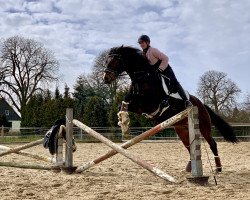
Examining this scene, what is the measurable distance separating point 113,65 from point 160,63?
2.81 feet

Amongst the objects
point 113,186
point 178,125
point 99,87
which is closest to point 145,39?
point 178,125

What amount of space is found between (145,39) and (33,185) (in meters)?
3.12

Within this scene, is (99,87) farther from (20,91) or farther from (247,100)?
(247,100)

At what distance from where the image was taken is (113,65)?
6781 millimetres

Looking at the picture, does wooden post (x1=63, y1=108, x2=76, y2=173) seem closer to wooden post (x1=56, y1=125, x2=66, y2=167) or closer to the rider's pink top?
wooden post (x1=56, y1=125, x2=66, y2=167)

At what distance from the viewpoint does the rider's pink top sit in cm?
700

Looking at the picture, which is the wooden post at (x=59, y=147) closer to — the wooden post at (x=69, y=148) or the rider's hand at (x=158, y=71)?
the wooden post at (x=69, y=148)

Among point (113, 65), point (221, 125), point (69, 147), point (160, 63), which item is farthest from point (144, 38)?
point (221, 125)

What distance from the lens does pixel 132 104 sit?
6.71 meters

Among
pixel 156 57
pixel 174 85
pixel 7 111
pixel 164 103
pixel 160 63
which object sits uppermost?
pixel 7 111

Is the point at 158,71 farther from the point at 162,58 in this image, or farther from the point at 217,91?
the point at 217,91

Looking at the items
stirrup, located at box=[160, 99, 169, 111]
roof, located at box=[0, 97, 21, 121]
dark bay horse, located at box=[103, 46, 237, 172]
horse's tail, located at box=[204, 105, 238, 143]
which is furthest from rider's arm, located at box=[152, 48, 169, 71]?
roof, located at box=[0, 97, 21, 121]

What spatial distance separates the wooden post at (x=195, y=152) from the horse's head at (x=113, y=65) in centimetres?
165

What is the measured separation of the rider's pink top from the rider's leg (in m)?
0.11
